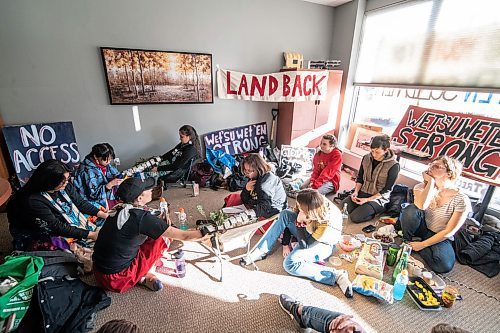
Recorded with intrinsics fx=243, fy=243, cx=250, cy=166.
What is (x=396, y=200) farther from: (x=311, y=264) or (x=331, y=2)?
(x=331, y=2)

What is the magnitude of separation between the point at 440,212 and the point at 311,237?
113 centimetres

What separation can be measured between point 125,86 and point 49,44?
86 centimetres

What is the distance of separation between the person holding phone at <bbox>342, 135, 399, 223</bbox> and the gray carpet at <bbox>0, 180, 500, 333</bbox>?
2.74ft

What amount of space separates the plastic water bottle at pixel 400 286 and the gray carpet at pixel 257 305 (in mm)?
59

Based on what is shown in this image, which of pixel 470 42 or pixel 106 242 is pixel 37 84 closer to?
pixel 106 242

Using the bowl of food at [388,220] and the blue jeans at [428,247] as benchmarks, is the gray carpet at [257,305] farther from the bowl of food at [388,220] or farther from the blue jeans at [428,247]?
the bowl of food at [388,220]

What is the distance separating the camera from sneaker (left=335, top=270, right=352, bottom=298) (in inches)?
71.8

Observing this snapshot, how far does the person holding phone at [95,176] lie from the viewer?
234 centimetres

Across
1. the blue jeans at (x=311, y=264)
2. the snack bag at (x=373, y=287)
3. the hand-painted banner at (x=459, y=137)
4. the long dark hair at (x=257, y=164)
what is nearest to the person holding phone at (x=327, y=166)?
the hand-painted banner at (x=459, y=137)

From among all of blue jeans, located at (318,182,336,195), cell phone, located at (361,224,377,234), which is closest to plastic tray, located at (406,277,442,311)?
cell phone, located at (361,224,377,234)

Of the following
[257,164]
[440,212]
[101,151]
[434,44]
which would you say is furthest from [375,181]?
[101,151]

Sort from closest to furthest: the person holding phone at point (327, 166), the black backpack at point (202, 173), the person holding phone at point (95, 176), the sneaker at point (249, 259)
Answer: the sneaker at point (249, 259) → the person holding phone at point (95, 176) → the person holding phone at point (327, 166) → the black backpack at point (202, 173)

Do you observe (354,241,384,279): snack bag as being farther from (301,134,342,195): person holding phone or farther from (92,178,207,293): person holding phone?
A: (92,178,207,293): person holding phone

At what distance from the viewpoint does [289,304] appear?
1653mm
